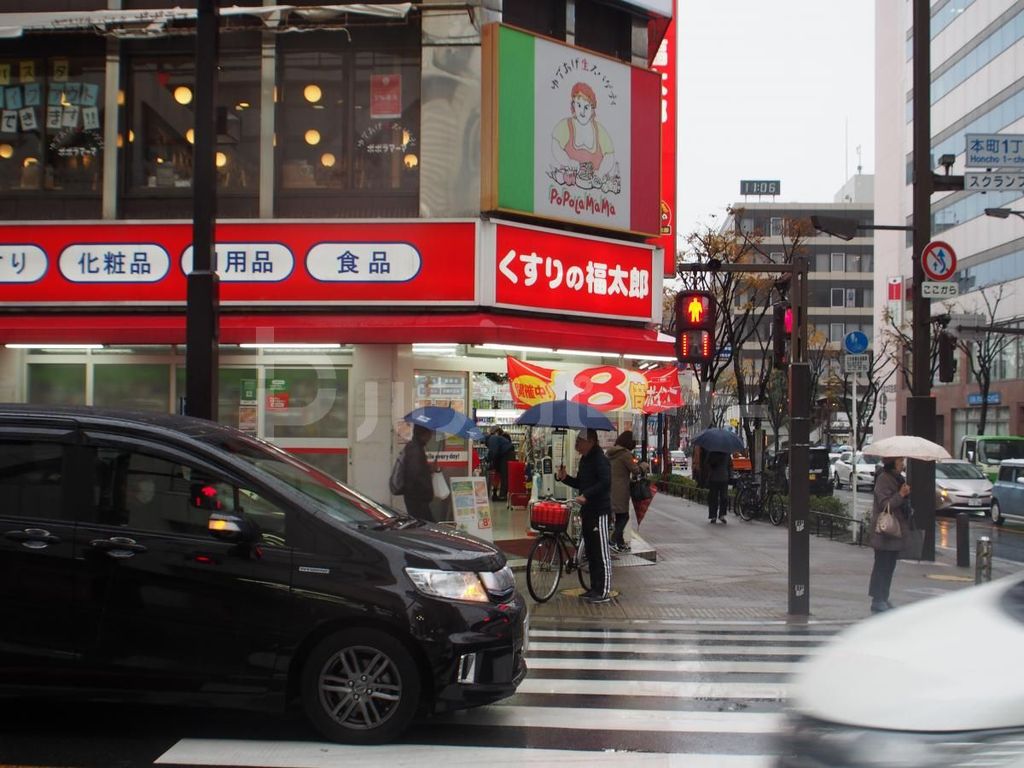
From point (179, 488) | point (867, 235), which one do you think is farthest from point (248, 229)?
point (867, 235)

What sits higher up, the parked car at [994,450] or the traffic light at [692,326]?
the traffic light at [692,326]

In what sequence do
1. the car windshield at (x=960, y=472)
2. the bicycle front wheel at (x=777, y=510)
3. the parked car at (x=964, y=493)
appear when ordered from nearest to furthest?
the bicycle front wheel at (x=777, y=510), the parked car at (x=964, y=493), the car windshield at (x=960, y=472)

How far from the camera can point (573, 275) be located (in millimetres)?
15180

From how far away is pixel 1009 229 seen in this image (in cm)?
Result: 5069

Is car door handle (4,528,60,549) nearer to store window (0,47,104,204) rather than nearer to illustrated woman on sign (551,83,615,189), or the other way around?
illustrated woman on sign (551,83,615,189)

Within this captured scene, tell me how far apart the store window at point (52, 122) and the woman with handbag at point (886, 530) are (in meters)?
12.1

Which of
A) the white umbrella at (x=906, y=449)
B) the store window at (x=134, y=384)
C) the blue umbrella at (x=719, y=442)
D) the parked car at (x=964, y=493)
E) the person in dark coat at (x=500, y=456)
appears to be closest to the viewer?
the white umbrella at (x=906, y=449)

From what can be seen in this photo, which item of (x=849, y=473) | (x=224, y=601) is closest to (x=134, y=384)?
(x=224, y=601)

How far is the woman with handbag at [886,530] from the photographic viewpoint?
11695 mm

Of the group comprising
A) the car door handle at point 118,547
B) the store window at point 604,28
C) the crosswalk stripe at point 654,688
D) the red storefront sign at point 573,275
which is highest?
the store window at point 604,28

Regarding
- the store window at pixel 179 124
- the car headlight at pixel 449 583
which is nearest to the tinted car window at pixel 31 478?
the car headlight at pixel 449 583

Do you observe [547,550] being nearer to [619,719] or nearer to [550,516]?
[550,516]

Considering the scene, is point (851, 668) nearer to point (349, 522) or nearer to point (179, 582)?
point (349, 522)

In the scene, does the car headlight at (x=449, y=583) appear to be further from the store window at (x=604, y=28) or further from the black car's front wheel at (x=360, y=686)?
the store window at (x=604, y=28)
